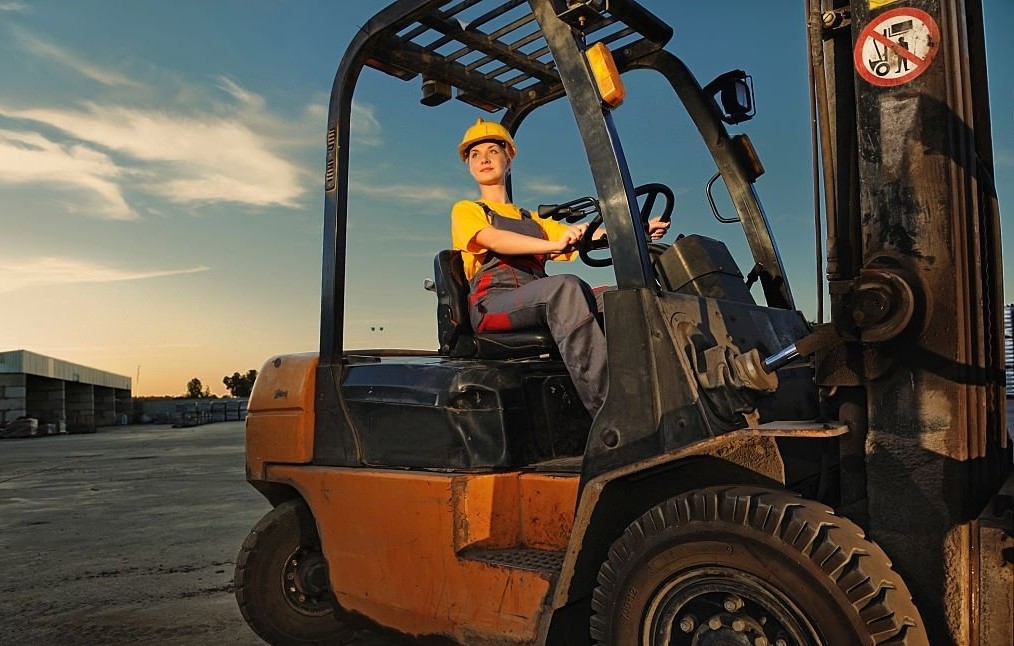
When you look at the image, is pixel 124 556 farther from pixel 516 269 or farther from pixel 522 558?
pixel 522 558

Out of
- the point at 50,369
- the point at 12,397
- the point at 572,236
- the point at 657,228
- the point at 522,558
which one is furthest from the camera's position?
the point at 50,369

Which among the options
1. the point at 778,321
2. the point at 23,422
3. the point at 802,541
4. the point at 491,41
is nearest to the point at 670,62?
the point at 491,41

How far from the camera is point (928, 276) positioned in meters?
2.22

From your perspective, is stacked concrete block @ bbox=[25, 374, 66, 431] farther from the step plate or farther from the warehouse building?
the step plate

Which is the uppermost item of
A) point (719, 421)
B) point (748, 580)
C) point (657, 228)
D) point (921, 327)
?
point (657, 228)

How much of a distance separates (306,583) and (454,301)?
1.56 metres

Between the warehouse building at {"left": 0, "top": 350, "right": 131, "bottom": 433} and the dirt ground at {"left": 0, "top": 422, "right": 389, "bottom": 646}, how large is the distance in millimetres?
21049

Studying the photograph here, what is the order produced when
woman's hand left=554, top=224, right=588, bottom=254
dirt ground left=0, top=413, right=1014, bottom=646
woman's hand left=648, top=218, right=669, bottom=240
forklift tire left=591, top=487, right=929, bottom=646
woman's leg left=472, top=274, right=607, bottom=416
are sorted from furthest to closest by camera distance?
1. dirt ground left=0, top=413, right=1014, bottom=646
2. woman's hand left=648, top=218, right=669, bottom=240
3. woman's hand left=554, top=224, right=588, bottom=254
4. woman's leg left=472, top=274, right=607, bottom=416
5. forklift tire left=591, top=487, right=929, bottom=646

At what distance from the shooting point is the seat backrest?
3.63 m

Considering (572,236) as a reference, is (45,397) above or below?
below

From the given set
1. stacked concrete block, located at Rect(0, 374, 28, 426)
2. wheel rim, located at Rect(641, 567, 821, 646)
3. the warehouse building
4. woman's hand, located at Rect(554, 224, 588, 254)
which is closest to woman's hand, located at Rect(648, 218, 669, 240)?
woman's hand, located at Rect(554, 224, 588, 254)

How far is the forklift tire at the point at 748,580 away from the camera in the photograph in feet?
6.67

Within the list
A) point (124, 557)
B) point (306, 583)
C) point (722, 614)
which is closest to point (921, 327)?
point (722, 614)

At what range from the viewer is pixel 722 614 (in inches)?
88.2
